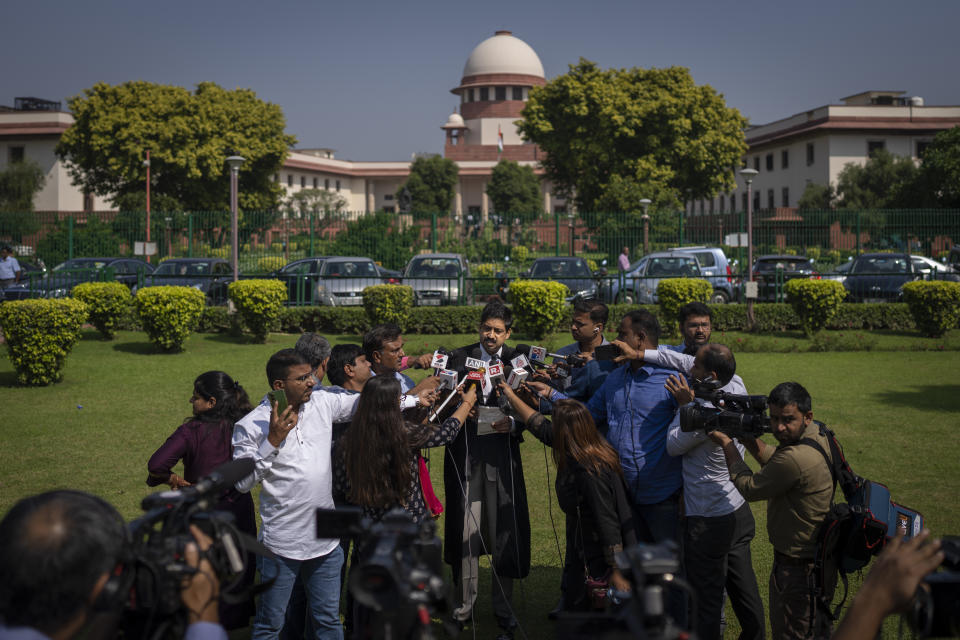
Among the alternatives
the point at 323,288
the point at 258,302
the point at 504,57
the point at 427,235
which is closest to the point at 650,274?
the point at 323,288

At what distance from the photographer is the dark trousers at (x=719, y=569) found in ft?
13.8

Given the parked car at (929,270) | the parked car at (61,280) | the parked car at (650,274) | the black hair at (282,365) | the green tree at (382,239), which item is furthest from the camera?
the green tree at (382,239)

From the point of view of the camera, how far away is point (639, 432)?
174 inches

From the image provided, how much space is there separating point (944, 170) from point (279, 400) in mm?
35924

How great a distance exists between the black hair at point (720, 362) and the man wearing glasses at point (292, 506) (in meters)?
1.95

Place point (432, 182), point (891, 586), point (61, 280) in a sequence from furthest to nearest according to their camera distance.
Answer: point (432, 182), point (61, 280), point (891, 586)

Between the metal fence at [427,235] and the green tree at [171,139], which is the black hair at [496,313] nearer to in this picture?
the metal fence at [427,235]

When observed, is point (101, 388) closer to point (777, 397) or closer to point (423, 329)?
point (423, 329)

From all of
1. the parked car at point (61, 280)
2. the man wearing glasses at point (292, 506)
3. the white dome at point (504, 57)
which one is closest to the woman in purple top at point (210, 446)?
the man wearing glasses at point (292, 506)

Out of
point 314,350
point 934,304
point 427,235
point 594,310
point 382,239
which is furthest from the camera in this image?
point 427,235

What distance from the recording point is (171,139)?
37.3m

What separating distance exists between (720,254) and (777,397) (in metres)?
19.0

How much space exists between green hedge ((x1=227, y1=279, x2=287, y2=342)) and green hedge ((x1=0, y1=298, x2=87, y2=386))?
3.93 metres

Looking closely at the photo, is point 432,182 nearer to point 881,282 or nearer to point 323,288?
point 323,288
